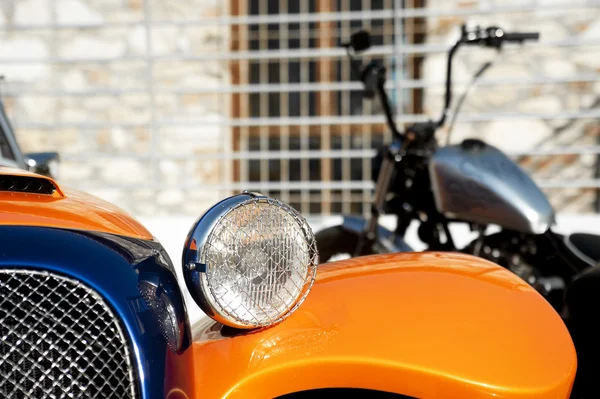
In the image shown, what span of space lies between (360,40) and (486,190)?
1.03 meters

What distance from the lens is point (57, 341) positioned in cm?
94

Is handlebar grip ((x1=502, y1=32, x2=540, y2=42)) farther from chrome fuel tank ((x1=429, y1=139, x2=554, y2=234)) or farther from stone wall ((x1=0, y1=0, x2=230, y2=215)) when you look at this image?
stone wall ((x1=0, y1=0, x2=230, y2=215))

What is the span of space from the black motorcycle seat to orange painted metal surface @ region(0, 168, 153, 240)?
1.63 meters

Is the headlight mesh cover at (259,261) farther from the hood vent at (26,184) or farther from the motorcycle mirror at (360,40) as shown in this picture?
the motorcycle mirror at (360,40)

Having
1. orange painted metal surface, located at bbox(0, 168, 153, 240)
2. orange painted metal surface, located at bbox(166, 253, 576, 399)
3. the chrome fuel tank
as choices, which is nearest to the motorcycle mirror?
the chrome fuel tank

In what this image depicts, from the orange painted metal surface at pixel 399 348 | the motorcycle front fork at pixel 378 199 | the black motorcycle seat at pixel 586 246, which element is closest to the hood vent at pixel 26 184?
the orange painted metal surface at pixel 399 348

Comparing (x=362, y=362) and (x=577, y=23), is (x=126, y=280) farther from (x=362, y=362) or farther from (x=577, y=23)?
(x=577, y=23)

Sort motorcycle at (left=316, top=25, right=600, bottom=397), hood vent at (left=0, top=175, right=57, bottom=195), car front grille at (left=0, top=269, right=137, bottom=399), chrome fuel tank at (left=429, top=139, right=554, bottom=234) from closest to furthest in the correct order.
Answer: car front grille at (left=0, top=269, right=137, bottom=399), hood vent at (left=0, top=175, right=57, bottom=195), motorcycle at (left=316, top=25, right=600, bottom=397), chrome fuel tank at (left=429, top=139, right=554, bottom=234)

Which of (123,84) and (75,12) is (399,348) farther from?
(75,12)

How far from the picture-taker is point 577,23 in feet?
18.7

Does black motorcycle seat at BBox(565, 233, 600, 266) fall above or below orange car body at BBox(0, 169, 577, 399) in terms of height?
below

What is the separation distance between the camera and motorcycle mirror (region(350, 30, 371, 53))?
10.1 feet

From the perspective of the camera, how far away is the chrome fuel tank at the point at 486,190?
2297mm

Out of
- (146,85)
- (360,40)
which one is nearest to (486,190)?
(360,40)
